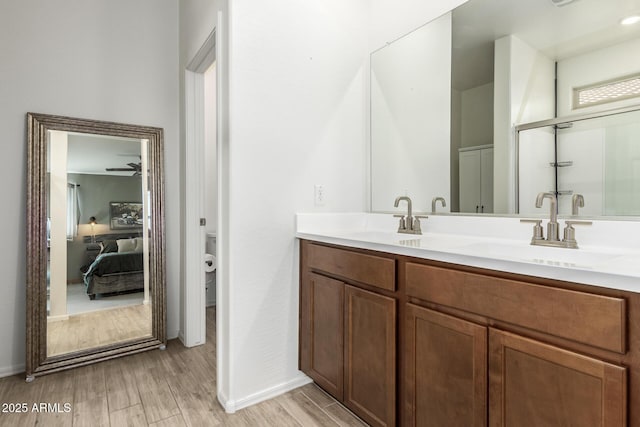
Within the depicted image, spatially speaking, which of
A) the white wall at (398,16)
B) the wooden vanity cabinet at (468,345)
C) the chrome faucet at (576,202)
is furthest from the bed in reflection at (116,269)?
the chrome faucet at (576,202)

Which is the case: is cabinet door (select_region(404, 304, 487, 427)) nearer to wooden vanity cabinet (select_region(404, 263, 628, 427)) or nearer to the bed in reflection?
wooden vanity cabinet (select_region(404, 263, 628, 427))

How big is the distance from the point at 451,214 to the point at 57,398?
89.5 inches

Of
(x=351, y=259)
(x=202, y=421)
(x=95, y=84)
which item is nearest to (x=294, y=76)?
(x=351, y=259)

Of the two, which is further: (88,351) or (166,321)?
(166,321)

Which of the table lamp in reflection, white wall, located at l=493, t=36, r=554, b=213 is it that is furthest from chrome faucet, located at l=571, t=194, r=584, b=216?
the table lamp in reflection

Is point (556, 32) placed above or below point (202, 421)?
above

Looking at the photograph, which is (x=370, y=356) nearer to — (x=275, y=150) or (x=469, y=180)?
(x=469, y=180)

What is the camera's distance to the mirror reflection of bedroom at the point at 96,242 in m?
2.17

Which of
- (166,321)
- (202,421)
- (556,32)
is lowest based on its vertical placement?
(202,421)

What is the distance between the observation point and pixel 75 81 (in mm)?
2223

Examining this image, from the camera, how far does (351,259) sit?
1.54m

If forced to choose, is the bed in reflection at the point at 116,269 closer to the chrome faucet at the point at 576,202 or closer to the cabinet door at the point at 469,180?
the cabinet door at the point at 469,180

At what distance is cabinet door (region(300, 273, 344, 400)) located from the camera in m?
1.62

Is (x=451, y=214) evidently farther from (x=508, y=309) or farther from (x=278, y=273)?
(x=278, y=273)
